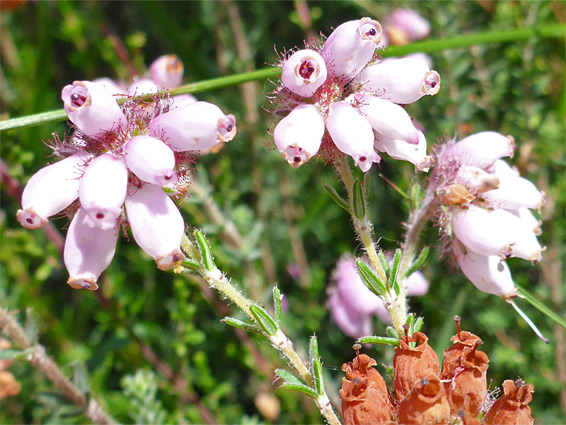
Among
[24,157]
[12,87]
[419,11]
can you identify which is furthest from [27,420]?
[419,11]

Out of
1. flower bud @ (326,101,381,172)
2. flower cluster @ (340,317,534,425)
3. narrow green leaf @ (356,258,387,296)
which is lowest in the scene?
flower cluster @ (340,317,534,425)

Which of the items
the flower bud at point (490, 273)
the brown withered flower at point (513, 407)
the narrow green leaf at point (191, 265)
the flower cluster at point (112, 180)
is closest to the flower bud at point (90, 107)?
the flower cluster at point (112, 180)

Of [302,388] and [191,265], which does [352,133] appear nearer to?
[191,265]

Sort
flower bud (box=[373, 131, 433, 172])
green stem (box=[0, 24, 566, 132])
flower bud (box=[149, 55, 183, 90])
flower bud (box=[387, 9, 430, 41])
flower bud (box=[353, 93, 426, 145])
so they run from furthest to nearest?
flower bud (box=[387, 9, 430, 41]) < flower bud (box=[149, 55, 183, 90]) < green stem (box=[0, 24, 566, 132]) < flower bud (box=[373, 131, 433, 172]) < flower bud (box=[353, 93, 426, 145])

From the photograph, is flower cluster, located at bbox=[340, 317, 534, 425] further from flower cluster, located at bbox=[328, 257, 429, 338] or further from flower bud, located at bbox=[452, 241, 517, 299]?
flower cluster, located at bbox=[328, 257, 429, 338]

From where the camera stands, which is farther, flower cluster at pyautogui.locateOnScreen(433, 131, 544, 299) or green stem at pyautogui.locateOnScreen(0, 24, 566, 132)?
green stem at pyautogui.locateOnScreen(0, 24, 566, 132)

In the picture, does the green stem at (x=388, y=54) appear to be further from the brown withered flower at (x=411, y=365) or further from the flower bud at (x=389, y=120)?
the brown withered flower at (x=411, y=365)

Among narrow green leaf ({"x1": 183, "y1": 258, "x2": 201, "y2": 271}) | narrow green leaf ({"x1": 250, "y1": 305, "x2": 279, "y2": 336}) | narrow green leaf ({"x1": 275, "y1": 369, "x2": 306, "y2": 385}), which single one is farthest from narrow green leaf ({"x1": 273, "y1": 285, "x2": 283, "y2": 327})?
narrow green leaf ({"x1": 183, "y1": 258, "x2": 201, "y2": 271})

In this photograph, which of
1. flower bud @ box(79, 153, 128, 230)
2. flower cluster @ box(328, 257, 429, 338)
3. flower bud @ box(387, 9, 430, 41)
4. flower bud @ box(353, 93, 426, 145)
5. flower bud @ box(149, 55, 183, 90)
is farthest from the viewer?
flower bud @ box(387, 9, 430, 41)
